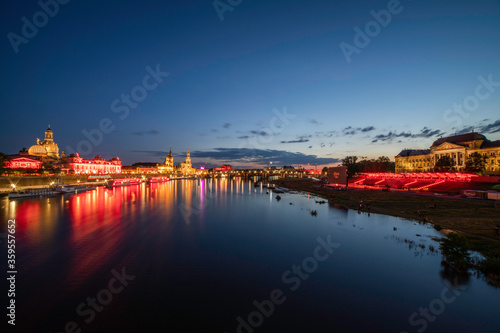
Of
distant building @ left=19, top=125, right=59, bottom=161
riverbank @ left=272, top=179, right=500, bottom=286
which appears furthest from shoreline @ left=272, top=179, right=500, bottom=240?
distant building @ left=19, top=125, right=59, bottom=161

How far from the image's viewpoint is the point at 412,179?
71.8 m

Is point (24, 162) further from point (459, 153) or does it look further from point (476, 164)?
point (459, 153)

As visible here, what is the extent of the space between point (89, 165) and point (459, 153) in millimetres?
199556

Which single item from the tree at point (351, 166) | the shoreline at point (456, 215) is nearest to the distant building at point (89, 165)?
the tree at point (351, 166)

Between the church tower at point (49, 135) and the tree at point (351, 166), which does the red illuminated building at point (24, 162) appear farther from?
the tree at point (351, 166)

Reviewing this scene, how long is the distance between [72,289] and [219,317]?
31.1 ft

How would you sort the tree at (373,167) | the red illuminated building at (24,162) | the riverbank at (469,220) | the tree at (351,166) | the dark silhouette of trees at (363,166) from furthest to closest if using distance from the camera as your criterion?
the tree at (373,167) → the dark silhouette of trees at (363,166) → the tree at (351,166) → the red illuminated building at (24,162) → the riverbank at (469,220)

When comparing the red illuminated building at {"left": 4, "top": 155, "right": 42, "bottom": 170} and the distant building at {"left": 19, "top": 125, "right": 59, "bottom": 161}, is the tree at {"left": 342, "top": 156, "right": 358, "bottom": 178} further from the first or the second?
the distant building at {"left": 19, "top": 125, "right": 59, "bottom": 161}

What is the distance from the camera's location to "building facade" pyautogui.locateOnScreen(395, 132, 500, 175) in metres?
88.9

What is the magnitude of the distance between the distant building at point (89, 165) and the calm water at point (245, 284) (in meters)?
142

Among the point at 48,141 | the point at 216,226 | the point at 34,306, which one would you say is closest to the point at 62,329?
the point at 34,306

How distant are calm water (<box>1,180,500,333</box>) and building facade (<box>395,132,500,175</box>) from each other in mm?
92840

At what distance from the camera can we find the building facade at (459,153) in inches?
3499

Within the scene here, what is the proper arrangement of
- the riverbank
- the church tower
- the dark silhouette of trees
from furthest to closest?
the church tower < the dark silhouette of trees < the riverbank
